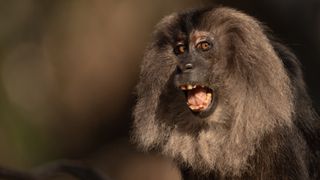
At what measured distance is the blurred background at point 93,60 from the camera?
36.3 feet

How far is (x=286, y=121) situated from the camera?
18.6ft

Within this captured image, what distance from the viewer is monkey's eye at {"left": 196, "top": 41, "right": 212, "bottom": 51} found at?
583 centimetres

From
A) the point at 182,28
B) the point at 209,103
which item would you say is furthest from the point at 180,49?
the point at 209,103

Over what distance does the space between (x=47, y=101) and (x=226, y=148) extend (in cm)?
595

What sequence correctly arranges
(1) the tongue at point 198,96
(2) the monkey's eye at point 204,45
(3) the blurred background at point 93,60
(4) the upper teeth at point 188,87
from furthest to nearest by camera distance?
(3) the blurred background at point 93,60
(2) the monkey's eye at point 204,45
(1) the tongue at point 198,96
(4) the upper teeth at point 188,87

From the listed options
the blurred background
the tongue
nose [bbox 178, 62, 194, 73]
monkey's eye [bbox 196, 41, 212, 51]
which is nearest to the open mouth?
the tongue

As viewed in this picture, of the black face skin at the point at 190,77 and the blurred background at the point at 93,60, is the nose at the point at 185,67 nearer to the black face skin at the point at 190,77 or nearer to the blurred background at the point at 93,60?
the black face skin at the point at 190,77

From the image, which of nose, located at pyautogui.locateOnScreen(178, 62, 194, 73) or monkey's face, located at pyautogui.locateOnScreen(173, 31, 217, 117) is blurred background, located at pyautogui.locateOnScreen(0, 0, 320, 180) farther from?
nose, located at pyautogui.locateOnScreen(178, 62, 194, 73)

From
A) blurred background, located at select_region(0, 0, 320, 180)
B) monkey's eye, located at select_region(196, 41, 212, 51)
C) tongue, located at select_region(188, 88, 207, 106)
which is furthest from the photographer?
blurred background, located at select_region(0, 0, 320, 180)

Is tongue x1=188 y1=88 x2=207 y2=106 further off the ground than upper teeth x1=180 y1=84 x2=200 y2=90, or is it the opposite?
upper teeth x1=180 y1=84 x2=200 y2=90

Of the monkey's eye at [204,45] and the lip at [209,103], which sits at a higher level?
the monkey's eye at [204,45]

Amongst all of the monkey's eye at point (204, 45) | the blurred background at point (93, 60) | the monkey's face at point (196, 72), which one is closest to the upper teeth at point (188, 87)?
the monkey's face at point (196, 72)

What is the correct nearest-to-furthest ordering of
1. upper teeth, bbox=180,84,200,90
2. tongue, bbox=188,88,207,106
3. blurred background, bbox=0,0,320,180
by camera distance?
upper teeth, bbox=180,84,200,90
tongue, bbox=188,88,207,106
blurred background, bbox=0,0,320,180

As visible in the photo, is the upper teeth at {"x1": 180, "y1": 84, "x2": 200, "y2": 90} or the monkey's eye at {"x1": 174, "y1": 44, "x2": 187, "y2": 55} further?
the monkey's eye at {"x1": 174, "y1": 44, "x2": 187, "y2": 55}
